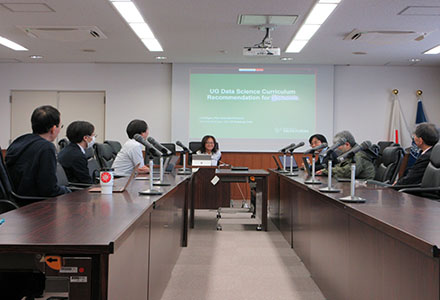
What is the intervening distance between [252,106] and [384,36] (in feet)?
9.82

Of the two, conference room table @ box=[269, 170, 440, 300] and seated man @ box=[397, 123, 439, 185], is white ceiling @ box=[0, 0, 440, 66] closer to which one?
seated man @ box=[397, 123, 439, 185]

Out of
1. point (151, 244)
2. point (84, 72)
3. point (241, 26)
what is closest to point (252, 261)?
point (151, 244)

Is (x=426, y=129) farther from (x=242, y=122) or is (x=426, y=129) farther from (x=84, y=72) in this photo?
(x=84, y=72)

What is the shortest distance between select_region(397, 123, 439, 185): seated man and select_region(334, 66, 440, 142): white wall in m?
4.27

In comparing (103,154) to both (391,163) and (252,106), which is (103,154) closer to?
(391,163)

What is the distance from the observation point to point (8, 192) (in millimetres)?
2484

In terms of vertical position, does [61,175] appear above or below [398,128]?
below

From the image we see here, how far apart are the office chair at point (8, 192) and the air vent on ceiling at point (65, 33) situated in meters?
3.58

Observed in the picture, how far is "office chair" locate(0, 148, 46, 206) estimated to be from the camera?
2.44 m

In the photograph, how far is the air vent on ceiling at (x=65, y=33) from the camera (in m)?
5.53

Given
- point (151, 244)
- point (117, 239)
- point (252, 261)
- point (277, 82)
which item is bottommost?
point (252, 261)

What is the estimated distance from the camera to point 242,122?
799 cm

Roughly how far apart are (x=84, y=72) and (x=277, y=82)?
13.0ft

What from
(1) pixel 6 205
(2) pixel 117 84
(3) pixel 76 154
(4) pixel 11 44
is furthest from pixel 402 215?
(2) pixel 117 84
